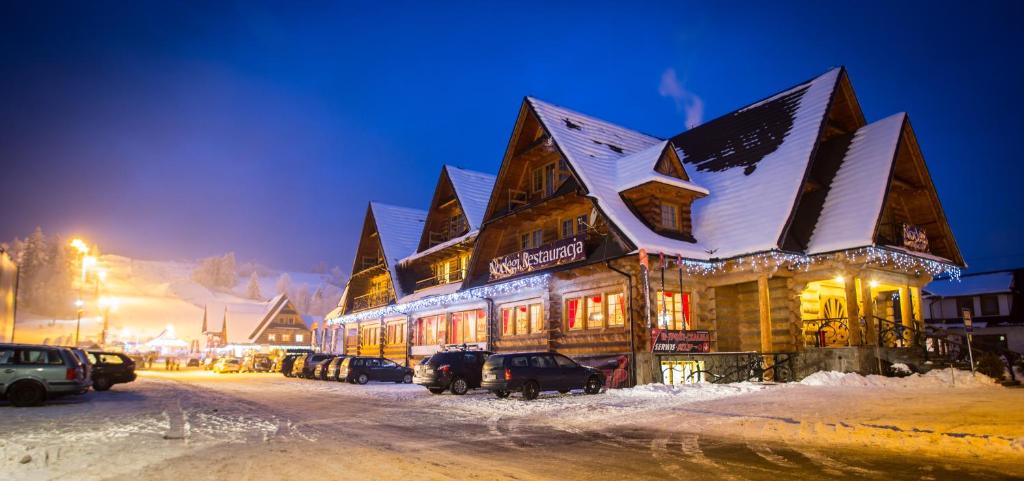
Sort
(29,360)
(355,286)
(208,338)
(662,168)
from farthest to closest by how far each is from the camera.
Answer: (208,338) → (355,286) → (662,168) → (29,360)

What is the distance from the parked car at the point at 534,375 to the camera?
20.3 m

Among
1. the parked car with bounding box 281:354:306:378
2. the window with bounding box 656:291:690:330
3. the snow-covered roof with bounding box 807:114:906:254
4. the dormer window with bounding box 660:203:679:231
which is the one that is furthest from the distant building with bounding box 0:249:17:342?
the snow-covered roof with bounding box 807:114:906:254

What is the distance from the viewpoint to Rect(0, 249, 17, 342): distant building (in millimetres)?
33938

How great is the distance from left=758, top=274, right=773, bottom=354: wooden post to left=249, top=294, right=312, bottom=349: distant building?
240ft

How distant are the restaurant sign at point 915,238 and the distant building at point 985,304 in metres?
26.1

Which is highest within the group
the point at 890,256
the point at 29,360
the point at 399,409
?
the point at 890,256

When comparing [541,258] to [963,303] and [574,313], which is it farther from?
[963,303]

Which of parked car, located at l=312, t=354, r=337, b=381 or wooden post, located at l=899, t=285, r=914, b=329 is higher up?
wooden post, located at l=899, t=285, r=914, b=329

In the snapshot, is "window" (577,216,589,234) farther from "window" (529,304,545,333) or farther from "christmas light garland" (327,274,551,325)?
"window" (529,304,545,333)

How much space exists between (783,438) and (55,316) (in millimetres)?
166812

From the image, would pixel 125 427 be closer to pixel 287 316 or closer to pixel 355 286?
pixel 355 286

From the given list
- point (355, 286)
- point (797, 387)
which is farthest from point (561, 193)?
point (355, 286)

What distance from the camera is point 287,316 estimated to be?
87.3 metres

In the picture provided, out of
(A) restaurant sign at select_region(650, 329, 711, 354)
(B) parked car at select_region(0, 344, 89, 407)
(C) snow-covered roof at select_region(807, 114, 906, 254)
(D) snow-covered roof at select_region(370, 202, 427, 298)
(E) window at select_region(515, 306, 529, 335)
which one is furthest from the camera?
(D) snow-covered roof at select_region(370, 202, 427, 298)
